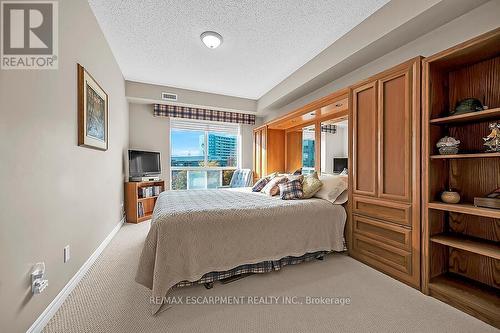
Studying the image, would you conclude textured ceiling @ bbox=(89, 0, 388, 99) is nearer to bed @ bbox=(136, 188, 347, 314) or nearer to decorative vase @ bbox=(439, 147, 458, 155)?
decorative vase @ bbox=(439, 147, 458, 155)

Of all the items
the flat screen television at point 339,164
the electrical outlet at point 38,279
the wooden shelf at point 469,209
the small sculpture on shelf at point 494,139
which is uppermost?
the small sculpture on shelf at point 494,139

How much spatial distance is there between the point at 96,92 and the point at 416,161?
10.7 ft

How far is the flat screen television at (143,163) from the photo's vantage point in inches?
159

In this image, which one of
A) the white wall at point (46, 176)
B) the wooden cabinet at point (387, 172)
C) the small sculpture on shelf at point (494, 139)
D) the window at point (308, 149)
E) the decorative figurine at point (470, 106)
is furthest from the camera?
the window at point (308, 149)

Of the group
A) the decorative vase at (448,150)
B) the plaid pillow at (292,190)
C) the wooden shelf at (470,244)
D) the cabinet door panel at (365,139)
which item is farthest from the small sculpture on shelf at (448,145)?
the plaid pillow at (292,190)

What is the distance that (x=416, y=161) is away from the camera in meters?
1.81

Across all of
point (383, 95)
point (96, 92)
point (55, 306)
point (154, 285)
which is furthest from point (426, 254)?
point (96, 92)

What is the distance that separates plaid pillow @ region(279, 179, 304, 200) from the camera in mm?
2619

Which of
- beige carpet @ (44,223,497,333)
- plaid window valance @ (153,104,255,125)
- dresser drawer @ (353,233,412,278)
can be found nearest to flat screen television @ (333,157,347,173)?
dresser drawer @ (353,233,412,278)

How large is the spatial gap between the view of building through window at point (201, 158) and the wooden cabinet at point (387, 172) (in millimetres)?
3445

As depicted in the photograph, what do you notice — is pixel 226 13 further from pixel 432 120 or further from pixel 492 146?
pixel 492 146

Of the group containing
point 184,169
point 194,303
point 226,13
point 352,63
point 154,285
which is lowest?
point 194,303

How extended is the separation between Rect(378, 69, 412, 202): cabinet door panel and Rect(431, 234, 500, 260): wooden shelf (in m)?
0.38

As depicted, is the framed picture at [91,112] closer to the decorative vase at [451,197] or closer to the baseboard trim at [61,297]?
the baseboard trim at [61,297]
